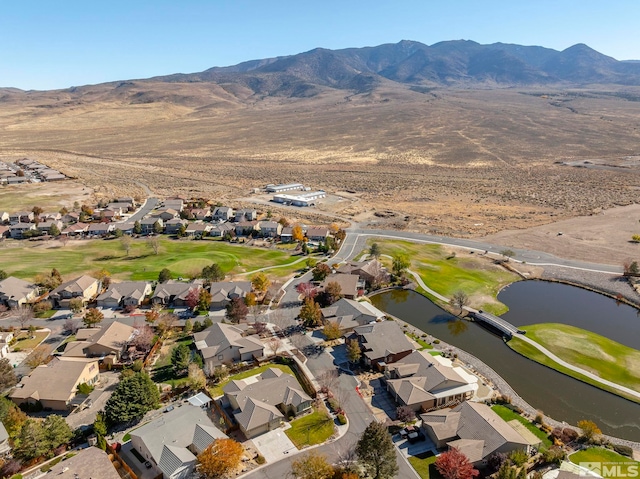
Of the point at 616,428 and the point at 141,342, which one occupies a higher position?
the point at 141,342

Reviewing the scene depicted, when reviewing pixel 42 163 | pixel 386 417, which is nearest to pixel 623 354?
pixel 386 417

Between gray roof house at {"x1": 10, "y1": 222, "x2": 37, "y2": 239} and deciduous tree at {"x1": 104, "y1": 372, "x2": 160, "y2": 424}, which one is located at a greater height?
gray roof house at {"x1": 10, "y1": 222, "x2": 37, "y2": 239}

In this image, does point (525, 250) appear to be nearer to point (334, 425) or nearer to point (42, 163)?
point (334, 425)

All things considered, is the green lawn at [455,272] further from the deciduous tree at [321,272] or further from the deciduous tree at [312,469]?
the deciduous tree at [312,469]

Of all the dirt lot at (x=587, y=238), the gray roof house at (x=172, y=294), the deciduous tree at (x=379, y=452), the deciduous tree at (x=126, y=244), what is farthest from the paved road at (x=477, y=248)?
the deciduous tree at (x=379, y=452)

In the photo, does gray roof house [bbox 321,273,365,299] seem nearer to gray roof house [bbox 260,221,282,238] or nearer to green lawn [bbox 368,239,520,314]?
green lawn [bbox 368,239,520,314]

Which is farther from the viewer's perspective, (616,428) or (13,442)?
(616,428)

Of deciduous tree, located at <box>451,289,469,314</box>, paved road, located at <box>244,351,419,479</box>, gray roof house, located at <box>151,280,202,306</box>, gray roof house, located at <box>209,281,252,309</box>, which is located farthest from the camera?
gray roof house, located at <box>151,280,202,306</box>

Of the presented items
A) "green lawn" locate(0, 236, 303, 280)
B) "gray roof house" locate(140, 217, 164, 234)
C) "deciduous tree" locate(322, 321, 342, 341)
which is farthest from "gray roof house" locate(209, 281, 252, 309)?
"gray roof house" locate(140, 217, 164, 234)
